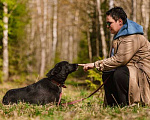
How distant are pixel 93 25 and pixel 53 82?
7.20 metres

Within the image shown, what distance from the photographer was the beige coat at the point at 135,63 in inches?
146

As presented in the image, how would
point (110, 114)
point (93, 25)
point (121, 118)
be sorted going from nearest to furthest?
point (121, 118) → point (110, 114) → point (93, 25)

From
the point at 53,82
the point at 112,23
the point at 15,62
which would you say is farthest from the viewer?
the point at 15,62

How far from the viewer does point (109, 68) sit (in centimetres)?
395

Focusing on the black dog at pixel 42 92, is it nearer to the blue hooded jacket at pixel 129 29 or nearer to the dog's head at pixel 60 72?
the dog's head at pixel 60 72

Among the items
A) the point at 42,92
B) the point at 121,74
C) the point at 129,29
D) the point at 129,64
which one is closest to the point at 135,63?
the point at 129,64

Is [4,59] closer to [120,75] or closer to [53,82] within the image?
[53,82]

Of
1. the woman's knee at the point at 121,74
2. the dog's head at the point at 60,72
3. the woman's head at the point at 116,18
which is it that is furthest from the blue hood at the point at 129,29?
the dog's head at the point at 60,72

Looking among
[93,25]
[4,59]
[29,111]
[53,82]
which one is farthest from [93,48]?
[29,111]

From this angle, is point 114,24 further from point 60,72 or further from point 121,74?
point 60,72

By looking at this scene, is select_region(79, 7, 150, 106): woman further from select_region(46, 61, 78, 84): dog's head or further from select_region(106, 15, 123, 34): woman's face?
select_region(46, 61, 78, 84): dog's head

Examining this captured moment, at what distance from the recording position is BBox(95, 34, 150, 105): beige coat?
3.72 metres

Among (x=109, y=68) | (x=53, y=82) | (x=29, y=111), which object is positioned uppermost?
(x=109, y=68)

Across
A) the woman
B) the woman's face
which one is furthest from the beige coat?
the woman's face
